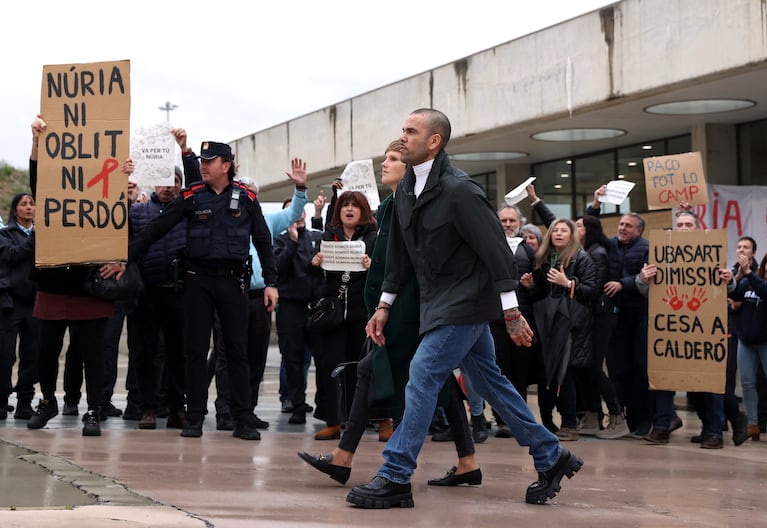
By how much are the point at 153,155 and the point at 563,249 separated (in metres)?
3.48

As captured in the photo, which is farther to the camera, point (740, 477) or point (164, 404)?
point (164, 404)

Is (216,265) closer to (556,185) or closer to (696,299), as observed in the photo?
(696,299)

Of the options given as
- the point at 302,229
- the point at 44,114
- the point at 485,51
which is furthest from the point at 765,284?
the point at 485,51

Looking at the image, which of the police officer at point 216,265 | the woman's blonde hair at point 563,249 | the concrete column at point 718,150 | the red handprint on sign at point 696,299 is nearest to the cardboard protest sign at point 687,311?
the red handprint on sign at point 696,299

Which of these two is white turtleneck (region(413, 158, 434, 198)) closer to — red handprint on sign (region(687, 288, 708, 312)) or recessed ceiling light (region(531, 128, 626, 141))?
red handprint on sign (region(687, 288, 708, 312))

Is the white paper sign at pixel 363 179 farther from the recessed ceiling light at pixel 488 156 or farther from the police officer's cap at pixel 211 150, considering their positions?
the recessed ceiling light at pixel 488 156

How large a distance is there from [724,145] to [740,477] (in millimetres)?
12166

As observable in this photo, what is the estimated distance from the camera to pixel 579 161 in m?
22.9

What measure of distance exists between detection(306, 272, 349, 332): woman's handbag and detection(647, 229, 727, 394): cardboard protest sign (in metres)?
2.69

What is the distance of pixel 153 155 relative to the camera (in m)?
9.27

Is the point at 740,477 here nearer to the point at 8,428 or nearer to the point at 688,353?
the point at 688,353

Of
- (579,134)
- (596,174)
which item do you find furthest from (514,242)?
(596,174)

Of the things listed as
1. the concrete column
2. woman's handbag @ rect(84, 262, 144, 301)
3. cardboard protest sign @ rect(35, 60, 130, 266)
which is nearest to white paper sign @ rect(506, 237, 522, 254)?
woman's handbag @ rect(84, 262, 144, 301)

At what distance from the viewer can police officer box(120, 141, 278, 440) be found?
8.61 m
